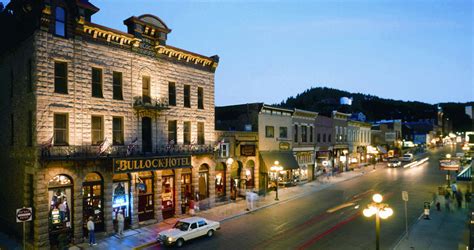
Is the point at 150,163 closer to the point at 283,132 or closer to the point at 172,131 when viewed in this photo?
the point at 172,131

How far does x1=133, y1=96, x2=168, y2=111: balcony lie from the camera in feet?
75.2

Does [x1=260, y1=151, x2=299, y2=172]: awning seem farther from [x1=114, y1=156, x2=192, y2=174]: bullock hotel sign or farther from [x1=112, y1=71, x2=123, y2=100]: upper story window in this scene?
[x1=112, y1=71, x2=123, y2=100]: upper story window

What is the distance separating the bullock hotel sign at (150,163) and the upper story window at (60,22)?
8.38m

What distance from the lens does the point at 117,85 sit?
22.6 meters

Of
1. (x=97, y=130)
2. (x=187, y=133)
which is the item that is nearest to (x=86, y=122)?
(x=97, y=130)

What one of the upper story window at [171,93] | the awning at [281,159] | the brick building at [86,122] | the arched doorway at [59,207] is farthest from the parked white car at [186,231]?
the awning at [281,159]

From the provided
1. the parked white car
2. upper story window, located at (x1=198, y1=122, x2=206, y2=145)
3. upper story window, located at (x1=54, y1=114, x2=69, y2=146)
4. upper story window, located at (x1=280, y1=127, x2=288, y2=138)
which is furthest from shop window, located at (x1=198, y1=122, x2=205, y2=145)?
upper story window, located at (x1=280, y1=127, x2=288, y2=138)

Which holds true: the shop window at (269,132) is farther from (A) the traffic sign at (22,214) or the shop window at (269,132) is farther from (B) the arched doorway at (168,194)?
(A) the traffic sign at (22,214)

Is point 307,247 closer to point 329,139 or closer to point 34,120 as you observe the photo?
point 34,120

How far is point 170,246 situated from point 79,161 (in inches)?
297

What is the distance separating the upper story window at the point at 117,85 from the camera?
22433 millimetres

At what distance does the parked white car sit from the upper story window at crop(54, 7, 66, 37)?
530 inches

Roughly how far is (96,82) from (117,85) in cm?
148

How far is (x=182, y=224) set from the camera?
1942cm
